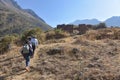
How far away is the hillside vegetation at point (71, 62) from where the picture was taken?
585 inches

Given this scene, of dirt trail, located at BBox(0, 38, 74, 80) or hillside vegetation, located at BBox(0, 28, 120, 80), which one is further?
dirt trail, located at BBox(0, 38, 74, 80)

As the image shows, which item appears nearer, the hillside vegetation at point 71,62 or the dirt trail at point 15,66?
the hillside vegetation at point 71,62

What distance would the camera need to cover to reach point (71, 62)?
16984 mm

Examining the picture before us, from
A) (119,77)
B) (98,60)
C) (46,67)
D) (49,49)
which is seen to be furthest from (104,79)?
(49,49)

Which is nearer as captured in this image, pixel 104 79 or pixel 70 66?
pixel 104 79

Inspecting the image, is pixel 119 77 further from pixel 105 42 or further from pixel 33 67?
pixel 105 42

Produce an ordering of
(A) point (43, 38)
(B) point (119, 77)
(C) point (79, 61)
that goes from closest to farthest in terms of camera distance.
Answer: (B) point (119, 77), (C) point (79, 61), (A) point (43, 38)

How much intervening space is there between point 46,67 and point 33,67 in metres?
0.81

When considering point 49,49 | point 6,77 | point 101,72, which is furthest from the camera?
point 49,49

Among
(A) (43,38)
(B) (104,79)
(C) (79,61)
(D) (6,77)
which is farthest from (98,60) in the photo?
(A) (43,38)

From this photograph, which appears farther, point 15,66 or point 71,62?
point 15,66

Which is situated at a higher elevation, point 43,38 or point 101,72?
point 43,38

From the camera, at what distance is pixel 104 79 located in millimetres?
13938

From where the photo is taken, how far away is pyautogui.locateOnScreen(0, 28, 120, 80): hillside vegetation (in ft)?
48.8
